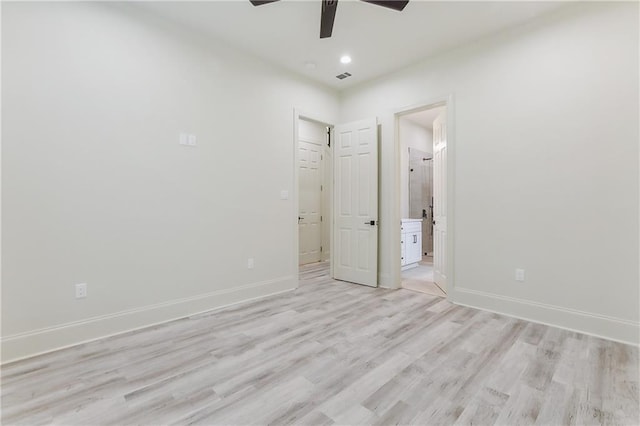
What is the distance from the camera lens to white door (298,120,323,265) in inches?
233

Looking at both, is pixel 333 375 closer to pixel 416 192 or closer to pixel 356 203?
pixel 356 203

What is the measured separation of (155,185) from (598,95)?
4.06 metres

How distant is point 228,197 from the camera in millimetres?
3426

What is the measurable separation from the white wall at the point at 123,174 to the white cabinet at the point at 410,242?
100 inches

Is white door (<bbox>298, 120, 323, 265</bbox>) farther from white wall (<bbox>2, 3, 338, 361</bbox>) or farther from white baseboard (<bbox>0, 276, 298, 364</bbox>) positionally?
white baseboard (<bbox>0, 276, 298, 364</bbox>)

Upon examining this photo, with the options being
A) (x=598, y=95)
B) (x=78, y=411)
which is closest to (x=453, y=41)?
(x=598, y=95)

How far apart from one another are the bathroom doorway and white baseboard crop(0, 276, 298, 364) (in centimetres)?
264

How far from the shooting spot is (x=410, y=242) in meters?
5.54

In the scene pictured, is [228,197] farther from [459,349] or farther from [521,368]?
[521,368]

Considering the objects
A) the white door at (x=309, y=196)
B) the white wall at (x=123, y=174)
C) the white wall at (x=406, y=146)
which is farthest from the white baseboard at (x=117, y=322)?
the white wall at (x=406, y=146)

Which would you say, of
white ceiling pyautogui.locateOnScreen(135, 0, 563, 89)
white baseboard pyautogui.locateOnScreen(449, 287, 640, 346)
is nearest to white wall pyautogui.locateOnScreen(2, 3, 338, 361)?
white ceiling pyautogui.locateOnScreen(135, 0, 563, 89)

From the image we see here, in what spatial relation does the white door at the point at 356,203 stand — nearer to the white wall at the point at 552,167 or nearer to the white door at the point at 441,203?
the white door at the point at 441,203

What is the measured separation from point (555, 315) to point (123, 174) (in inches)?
164

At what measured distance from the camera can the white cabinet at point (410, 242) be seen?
5319mm
